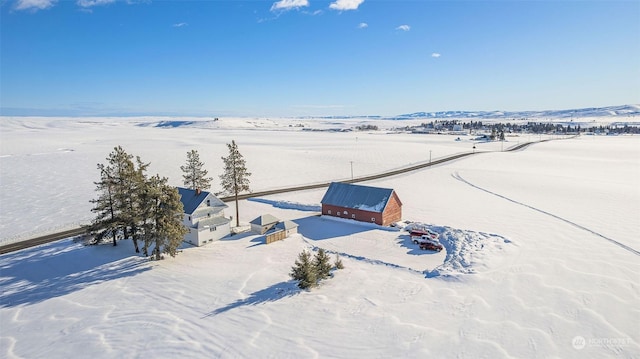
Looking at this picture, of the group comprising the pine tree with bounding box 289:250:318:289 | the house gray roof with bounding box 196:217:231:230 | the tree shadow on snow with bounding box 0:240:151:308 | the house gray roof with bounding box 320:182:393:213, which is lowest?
the tree shadow on snow with bounding box 0:240:151:308

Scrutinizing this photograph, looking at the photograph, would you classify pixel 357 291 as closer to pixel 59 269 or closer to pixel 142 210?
pixel 142 210

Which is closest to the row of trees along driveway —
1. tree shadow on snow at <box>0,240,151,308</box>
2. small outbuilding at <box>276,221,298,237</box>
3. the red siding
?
tree shadow on snow at <box>0,240,151,308</box>

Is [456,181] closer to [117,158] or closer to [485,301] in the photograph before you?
[485,301]

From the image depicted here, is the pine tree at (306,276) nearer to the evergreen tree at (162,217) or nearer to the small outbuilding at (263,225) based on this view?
the evergreen tree at (162,217)

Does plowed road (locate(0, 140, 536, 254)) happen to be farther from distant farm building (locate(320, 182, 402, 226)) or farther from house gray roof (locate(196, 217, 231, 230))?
distant farm building (locate(320, 182, 402, 226))

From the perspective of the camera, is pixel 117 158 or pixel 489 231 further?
pixel 489 231

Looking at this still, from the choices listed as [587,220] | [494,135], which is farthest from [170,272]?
[494,135]
